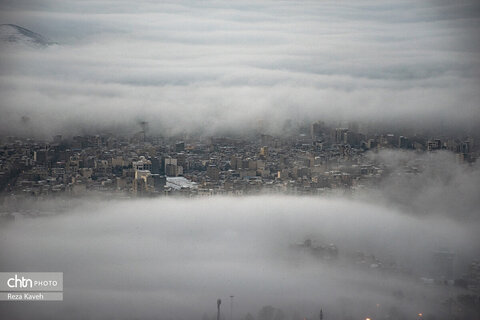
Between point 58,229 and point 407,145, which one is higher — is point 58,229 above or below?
below

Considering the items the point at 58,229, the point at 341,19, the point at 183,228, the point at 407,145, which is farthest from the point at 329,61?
the point at 58,229

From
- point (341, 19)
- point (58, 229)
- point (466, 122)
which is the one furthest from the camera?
point (341, 19)

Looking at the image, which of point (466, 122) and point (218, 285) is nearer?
point (218, 285)

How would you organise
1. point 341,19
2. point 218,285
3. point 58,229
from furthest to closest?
point 341,19, point 58,229, point 218,285

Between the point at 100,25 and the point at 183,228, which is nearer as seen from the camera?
the point at 183,228

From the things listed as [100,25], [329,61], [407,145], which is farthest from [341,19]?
[100,25]

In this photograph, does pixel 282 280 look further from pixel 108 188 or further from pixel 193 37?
pixel 193 37

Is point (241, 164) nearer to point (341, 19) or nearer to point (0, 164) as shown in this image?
point (341, 19)

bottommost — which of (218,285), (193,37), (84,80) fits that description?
(218,285)

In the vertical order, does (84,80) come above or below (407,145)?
above
